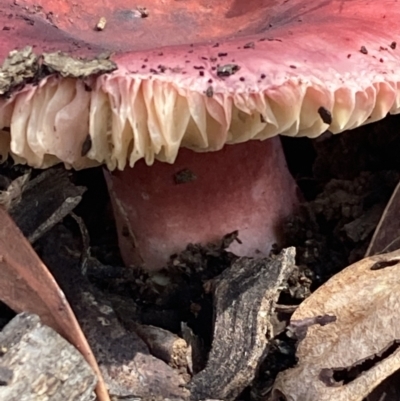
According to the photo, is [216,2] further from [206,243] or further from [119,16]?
[206,243]

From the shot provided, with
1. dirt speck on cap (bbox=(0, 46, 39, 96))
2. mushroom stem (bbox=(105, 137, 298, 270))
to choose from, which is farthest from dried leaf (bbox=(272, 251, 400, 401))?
dirt speck on cap (bbox=(0, 46, 39, 96))

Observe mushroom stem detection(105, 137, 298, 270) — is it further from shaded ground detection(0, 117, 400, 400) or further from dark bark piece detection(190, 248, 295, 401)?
dark bark piece detection(190, 248, 295, 401)

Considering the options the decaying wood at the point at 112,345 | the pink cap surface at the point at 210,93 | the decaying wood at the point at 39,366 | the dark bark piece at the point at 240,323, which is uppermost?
the pink cap surface at the point at 210,93

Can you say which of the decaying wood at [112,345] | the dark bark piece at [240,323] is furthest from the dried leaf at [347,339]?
the decaying wood at [112,345]

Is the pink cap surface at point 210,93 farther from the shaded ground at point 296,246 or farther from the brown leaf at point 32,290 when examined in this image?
the shaded ground at point 296,246

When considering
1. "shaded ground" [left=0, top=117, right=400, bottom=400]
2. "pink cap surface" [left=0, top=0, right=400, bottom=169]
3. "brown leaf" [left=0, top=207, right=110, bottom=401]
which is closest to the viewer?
"pink cap surface" [left=0, top=0, right=400, bottom=169]

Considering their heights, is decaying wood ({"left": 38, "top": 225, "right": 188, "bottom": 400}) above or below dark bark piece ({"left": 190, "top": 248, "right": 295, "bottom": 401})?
below

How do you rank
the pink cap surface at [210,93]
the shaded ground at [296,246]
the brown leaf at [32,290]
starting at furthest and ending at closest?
1. the shaded ground at [296,246]
2. the brown leaf at [32,290]
3. the pink cap surface at [210,93]
